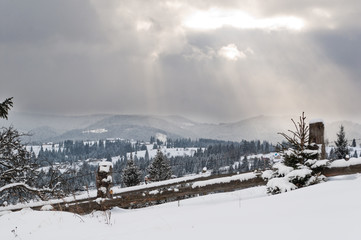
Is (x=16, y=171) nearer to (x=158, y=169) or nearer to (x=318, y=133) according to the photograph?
(x=318, y=133)

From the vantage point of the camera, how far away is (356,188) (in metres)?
4.95

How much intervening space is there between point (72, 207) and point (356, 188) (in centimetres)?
634

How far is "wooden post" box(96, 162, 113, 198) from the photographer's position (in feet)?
24.1

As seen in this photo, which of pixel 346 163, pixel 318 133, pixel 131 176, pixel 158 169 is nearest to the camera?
pixel 346 163

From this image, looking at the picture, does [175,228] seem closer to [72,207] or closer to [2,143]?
[72,207]

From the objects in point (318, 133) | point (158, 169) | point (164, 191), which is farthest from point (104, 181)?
point (158, 169)

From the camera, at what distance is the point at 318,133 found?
22.3 ft

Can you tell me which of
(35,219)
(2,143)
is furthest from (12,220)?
(2,143)

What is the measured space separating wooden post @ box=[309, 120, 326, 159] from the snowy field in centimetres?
83

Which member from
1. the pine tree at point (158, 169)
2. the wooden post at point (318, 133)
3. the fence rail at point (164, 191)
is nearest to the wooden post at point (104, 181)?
the fence rail at point (164, 191)

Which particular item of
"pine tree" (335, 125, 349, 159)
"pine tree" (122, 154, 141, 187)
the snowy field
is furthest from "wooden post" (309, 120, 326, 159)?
"pine tree" (335, 125, 349, 159)

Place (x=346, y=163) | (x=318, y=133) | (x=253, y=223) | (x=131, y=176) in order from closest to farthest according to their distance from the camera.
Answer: (x=253, y=223) → (x=346, y=163) → (x=318, y=133) → (x=131, y=176)

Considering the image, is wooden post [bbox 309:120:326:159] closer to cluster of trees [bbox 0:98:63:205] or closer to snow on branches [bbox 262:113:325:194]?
snow on branches [bbox 262:113:325:194]

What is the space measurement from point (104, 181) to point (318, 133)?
212 inches
